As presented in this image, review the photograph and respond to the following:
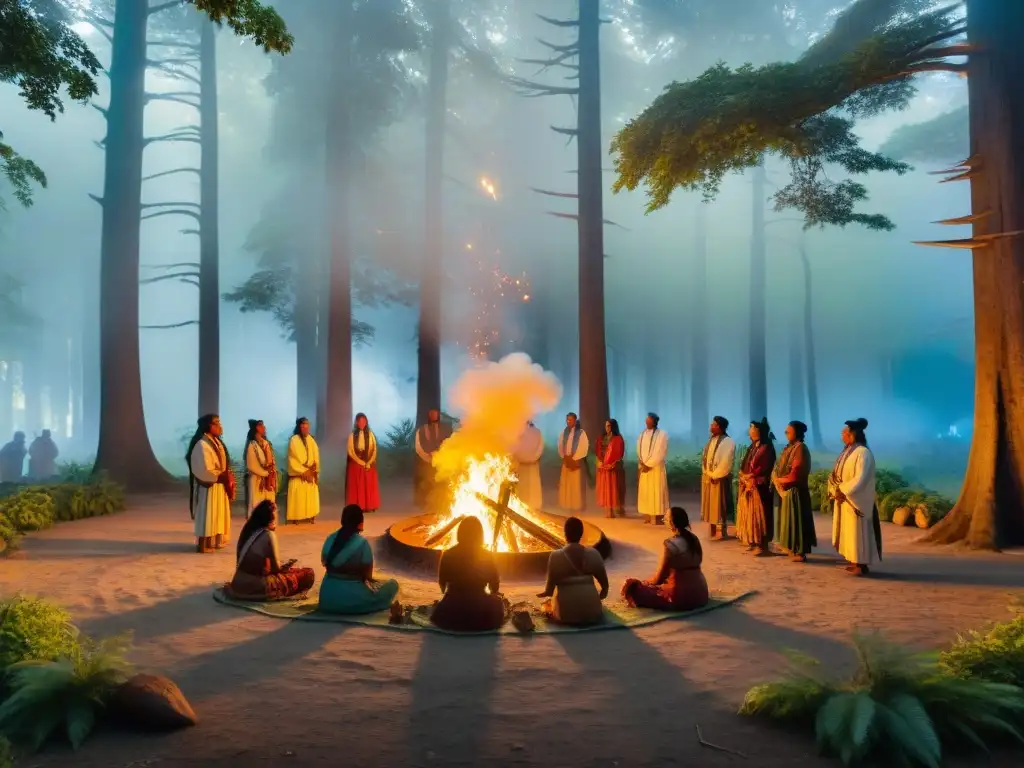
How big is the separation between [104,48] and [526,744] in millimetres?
69561

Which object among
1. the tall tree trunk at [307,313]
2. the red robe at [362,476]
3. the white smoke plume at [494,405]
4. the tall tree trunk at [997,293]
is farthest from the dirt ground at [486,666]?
the tall tree trunk at [307,313]

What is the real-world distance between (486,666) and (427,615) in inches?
59.7

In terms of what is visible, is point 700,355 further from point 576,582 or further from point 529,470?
point 576,582

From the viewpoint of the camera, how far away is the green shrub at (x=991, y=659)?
4871 millimetres

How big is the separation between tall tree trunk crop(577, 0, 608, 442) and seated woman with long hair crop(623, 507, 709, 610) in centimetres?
1230

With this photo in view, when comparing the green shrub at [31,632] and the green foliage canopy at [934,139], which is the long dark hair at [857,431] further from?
the green foliage canopy at [934,139]

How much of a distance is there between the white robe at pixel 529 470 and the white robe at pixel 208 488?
231 inches

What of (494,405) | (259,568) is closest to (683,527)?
(259,568)

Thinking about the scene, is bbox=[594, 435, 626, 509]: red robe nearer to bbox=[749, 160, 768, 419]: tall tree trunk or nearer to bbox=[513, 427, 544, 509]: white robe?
bbox=[513, 427, 544, 509]: white robe

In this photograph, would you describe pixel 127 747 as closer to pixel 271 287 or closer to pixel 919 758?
pixel 919 758

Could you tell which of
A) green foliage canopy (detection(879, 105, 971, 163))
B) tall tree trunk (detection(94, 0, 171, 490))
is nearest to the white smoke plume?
tall tree trunk (detection(94, 0, 171, 490))

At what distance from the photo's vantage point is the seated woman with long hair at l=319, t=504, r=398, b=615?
23.1 feet

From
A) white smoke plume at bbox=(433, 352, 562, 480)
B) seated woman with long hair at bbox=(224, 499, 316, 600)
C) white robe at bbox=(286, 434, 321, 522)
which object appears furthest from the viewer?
white robe at bbox=(286, 434, 321, 522)

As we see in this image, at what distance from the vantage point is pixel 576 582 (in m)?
6.80
